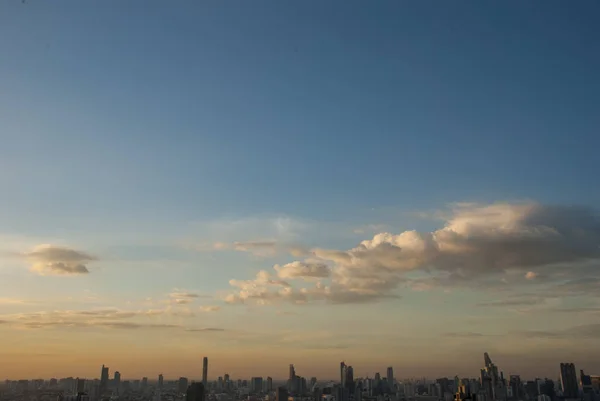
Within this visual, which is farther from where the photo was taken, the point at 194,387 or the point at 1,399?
the point at 1,399

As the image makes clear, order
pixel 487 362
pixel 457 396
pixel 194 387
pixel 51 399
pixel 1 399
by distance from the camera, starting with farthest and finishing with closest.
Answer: pixel 1 399 → pixel 51 399 → pixel 487 362 → pixel 194 387 → pixel 457 396

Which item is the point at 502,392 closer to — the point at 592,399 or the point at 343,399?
the point at 592,399

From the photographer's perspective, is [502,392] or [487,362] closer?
[487,362]

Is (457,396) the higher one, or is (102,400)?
(457,396)

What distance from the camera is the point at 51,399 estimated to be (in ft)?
557

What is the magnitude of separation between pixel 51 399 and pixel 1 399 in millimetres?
26165

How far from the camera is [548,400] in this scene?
182m

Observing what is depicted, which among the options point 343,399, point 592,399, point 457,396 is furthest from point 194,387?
point 592,399

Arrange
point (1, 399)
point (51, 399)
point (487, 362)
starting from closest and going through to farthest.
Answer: point (487, 362) → point (51, 399) → point (1, 399)

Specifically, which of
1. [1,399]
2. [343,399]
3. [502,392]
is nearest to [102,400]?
[1,399]

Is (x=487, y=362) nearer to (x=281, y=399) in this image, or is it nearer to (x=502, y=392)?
(x=502, y=392)

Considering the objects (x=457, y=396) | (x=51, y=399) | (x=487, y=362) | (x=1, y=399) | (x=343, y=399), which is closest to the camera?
(x=457, y=396)

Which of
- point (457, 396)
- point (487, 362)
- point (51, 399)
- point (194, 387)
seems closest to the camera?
point (457, 396)

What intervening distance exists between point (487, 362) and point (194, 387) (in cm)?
8754
